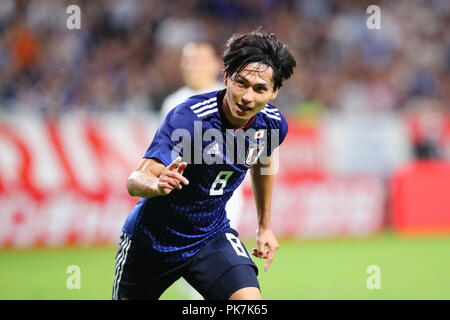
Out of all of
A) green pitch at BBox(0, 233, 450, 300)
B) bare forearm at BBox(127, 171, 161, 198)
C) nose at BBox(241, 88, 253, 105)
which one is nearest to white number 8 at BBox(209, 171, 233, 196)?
nose at BBox(241, 88, 253, 105)

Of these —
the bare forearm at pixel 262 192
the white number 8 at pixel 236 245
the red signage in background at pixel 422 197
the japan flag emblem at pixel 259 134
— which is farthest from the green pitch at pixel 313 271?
the japan flag emblem at pixel 259 134

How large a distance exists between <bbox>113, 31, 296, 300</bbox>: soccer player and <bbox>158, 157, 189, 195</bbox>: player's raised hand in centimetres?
39

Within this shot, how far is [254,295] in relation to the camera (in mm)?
4586

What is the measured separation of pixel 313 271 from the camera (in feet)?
31.2

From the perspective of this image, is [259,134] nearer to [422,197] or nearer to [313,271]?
[313,271]

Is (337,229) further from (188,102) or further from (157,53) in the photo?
(188,102)

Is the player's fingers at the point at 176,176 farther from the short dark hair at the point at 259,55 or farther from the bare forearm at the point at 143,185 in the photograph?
the short dark hair at the point at 259,55

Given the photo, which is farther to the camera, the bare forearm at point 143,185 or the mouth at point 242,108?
the mouth at point 242,108

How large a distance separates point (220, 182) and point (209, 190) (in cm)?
9

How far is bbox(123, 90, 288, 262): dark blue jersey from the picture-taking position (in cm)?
460

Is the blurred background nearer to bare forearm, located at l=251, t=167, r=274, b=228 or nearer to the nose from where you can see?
bare forearm, located at l=251, t=167, r=274, b=228

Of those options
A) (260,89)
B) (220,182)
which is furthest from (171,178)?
(260,89)

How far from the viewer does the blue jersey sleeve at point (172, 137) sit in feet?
14.4

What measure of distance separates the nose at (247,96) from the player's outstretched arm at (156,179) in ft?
2.05
